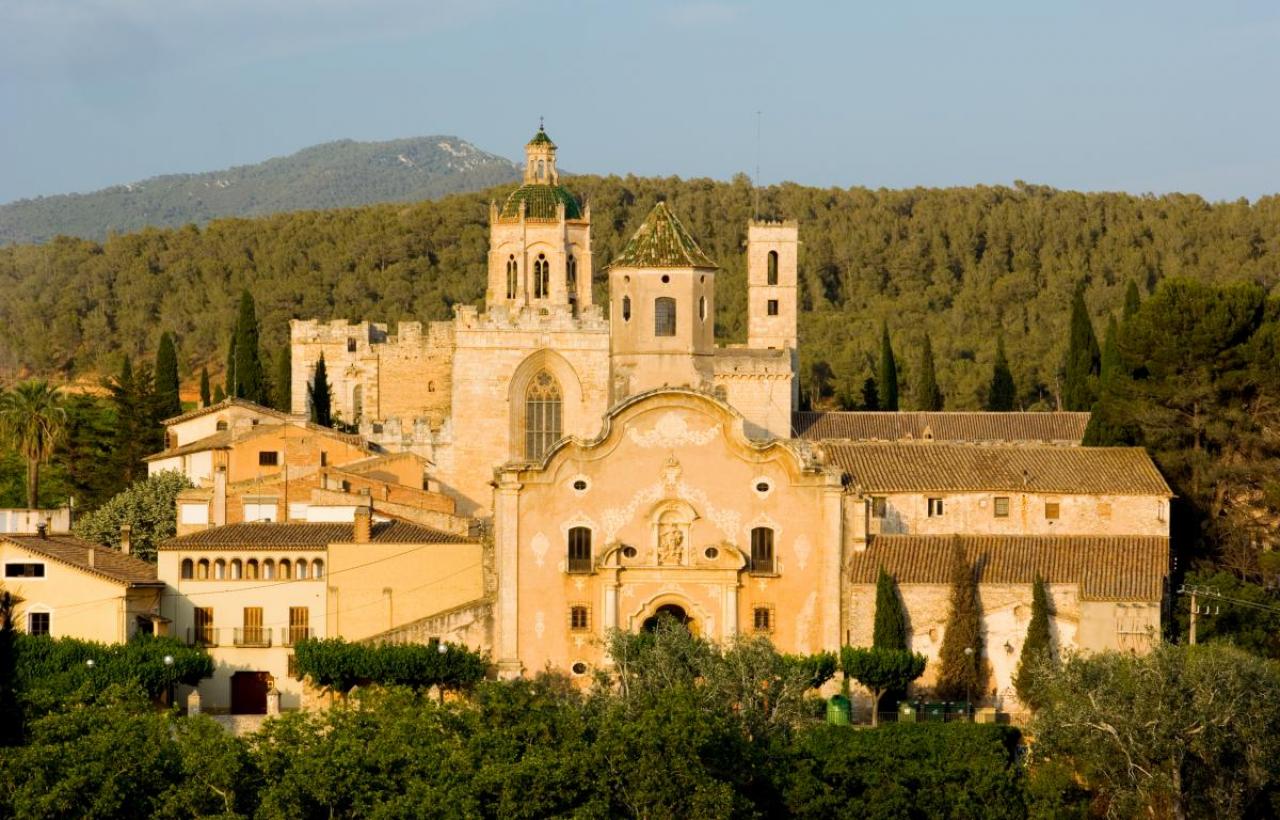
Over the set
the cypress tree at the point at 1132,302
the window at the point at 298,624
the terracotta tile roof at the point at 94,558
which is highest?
the cypress tree at the point at 1132,302

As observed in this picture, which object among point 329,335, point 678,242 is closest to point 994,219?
point 329,335

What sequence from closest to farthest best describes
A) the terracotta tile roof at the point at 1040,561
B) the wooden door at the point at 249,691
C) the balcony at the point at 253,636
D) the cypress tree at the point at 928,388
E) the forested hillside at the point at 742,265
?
the terracotta tile roof at the point at 1040,561 < the wooden door at the point at 249,691 < the balcony at the point at 253,636 < the cypress tree at the point at 928,388 < the forested hillside at the point at 742,265

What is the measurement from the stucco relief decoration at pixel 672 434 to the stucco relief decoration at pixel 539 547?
2738 millimetres

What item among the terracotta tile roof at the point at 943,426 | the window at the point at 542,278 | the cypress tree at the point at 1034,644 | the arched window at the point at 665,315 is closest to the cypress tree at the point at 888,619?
the cypress tree at the point at 1034,644

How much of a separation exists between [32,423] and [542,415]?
13.5 metres

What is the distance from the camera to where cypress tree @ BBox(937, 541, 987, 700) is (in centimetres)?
5019

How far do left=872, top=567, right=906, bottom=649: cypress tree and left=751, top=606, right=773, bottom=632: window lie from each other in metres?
2.47

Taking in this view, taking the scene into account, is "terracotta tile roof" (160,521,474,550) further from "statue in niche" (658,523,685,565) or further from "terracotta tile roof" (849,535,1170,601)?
"terracotta tile roof" (849,535,1170,601)

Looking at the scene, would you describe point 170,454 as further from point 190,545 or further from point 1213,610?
point 1213,610

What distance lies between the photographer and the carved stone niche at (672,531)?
173ft

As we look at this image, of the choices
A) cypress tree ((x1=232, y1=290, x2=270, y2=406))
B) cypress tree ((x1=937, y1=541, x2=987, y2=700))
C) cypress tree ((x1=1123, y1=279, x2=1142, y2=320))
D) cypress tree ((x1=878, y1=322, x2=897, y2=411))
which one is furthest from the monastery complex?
cypress tree ((x1=878, y1=322, x2=897, y2=411))

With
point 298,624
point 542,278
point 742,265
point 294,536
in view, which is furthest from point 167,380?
point 742,265

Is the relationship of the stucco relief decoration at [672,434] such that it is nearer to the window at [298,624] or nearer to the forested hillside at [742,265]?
the window at [298,624]

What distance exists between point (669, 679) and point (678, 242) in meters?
21.5
